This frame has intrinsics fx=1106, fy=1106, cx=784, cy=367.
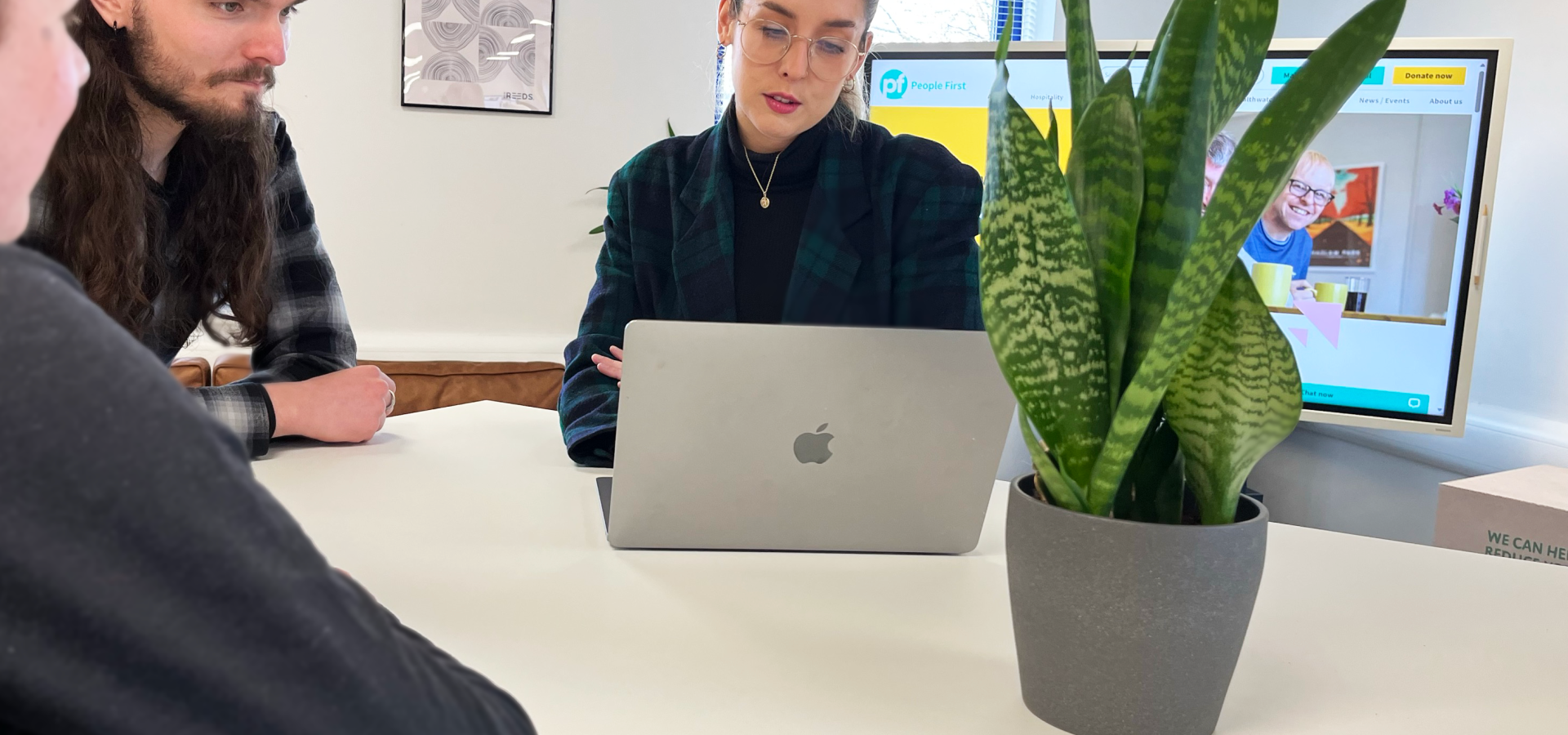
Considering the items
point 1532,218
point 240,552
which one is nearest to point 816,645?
point 240,552

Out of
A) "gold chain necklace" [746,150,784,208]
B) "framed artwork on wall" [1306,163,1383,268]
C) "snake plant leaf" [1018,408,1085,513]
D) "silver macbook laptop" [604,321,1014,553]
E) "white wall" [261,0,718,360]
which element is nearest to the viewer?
"snake plant leaf" [1018,408,1085,513]

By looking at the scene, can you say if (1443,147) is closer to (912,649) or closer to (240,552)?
(912,649)

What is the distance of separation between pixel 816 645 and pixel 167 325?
1.38 meters

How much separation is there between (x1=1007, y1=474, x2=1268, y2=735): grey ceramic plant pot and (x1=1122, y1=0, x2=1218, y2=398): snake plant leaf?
115mm

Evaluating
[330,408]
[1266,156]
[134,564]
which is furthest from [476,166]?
[134,564]

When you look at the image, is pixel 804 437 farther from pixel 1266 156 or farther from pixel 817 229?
pixel 817 229

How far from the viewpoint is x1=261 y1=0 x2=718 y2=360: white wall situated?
3131mm

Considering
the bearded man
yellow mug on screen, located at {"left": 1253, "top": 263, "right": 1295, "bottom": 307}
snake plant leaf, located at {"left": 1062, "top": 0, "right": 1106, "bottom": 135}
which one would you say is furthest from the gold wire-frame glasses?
yellow mug on screen, located at {"left": 1253, "top": 263, "right": 1295, "bottom": 307}

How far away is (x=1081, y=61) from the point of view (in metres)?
0.73

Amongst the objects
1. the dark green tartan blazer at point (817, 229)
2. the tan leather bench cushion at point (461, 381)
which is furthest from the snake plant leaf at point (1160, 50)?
the tan leather bench cushion at point (461, 381)

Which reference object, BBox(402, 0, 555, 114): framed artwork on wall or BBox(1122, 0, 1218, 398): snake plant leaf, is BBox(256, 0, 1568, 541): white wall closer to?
BBox(402, 0, 555, 114): framed artwork on wall

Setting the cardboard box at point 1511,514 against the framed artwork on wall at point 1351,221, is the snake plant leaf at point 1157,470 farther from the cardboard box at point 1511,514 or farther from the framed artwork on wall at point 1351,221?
the framed artwork on wall at point 1351,221

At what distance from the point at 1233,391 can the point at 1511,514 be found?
1.77m

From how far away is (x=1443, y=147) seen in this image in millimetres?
2584
